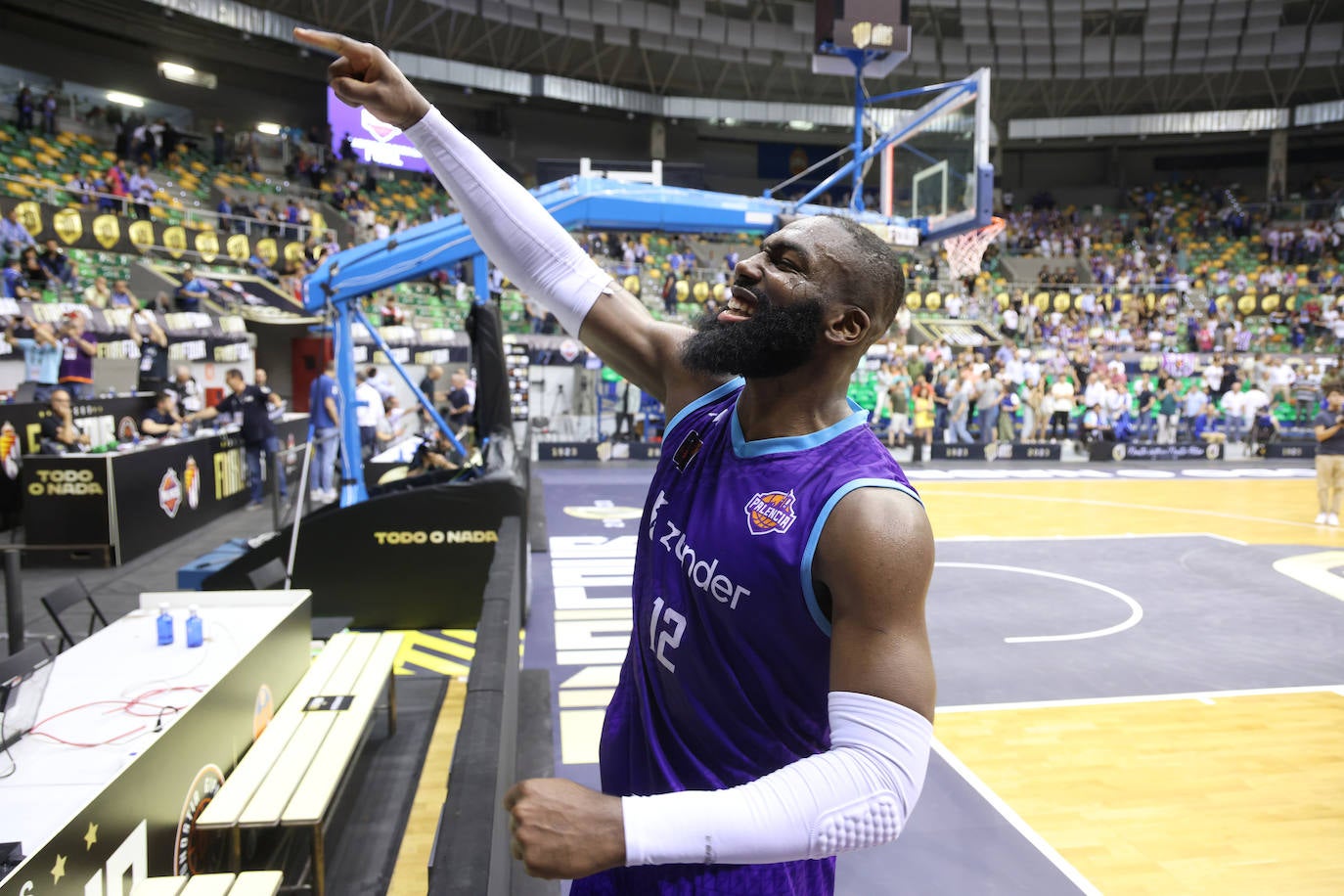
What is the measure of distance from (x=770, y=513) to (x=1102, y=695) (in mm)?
5432

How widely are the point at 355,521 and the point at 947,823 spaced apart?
4686 millimetres

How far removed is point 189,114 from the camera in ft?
89.7

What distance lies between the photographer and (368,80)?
68.4 inches

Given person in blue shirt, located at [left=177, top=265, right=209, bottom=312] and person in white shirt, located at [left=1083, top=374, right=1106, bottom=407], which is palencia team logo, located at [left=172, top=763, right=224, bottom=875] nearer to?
person in blue shirt, located at [left=177, top=265, right=209, bottom=312]

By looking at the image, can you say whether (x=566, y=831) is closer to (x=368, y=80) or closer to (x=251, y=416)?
(x=368, y=80)

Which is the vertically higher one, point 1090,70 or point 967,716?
point 1090,70

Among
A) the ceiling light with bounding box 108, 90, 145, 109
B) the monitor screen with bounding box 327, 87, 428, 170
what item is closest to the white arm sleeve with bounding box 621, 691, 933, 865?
the monitor screen with bounding box 327, 87, 428, 170

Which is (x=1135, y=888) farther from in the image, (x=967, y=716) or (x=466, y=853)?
(x=466, y=853)

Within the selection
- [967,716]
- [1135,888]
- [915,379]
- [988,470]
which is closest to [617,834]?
[1135,888]

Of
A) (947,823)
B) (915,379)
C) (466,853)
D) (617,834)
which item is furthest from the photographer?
(915,379)

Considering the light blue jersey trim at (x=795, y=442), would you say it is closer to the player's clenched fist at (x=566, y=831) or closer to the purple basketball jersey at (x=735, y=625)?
the purple basketball jersey at (x=735, y=625)

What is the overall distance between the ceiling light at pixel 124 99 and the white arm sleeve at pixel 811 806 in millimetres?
30645

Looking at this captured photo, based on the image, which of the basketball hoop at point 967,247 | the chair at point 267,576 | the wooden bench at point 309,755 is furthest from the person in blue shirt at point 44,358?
the basketball hoop at point 967,247

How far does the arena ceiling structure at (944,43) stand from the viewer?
2731 centimetres
